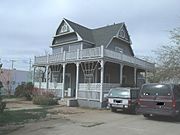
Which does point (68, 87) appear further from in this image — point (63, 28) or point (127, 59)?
point (127, 59)

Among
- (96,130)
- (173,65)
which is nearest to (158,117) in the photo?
(96,130)

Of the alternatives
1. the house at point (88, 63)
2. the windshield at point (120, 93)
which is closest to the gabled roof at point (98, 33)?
the house at point (88, 63)

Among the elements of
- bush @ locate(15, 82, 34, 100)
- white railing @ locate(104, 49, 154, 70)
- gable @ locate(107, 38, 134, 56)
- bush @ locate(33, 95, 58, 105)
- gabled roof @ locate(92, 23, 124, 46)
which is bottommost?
bush @ locate(33, 95, 58, 105)

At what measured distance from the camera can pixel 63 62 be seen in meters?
27.9

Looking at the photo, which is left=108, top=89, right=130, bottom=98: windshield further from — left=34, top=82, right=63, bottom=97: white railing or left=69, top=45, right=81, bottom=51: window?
left=69, top=45, right=81, bottom=51: window

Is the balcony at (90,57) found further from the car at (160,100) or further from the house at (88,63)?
the car at (160,100)

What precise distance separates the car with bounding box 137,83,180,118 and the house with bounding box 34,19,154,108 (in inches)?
309

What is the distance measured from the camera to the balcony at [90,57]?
24469 millimetres

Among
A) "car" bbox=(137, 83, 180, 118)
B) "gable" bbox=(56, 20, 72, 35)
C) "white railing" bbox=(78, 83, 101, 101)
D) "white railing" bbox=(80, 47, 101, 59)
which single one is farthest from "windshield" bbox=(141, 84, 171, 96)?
"gable" bbox=(56, 20, 72, 35)

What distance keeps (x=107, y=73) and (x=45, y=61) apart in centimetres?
710

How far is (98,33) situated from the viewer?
34.8 meters

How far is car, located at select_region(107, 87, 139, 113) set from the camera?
18.9 m

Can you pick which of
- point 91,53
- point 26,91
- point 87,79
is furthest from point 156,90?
point 26,91

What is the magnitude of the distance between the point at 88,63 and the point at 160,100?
13156mm
